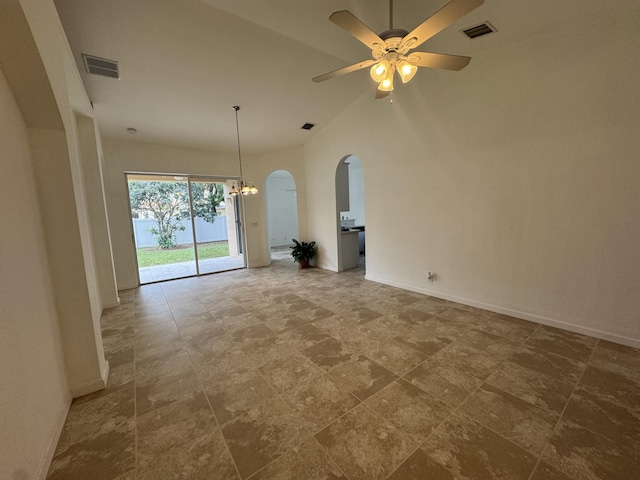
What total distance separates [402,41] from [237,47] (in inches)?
88.2

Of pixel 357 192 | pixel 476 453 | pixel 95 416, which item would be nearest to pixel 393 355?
pixel 476 453

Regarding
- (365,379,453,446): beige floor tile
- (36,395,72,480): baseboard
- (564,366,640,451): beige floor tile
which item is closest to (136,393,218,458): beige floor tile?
(36,395,72,480): baseboard

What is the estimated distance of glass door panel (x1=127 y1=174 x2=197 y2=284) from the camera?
720cm

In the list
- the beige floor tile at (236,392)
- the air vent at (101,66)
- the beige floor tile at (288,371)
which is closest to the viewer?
the beige floor tile at (236,392)

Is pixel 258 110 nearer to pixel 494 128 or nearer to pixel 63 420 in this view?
pixel 494 128

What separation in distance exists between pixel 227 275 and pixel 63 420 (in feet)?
14.2

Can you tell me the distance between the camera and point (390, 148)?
4.44 metres

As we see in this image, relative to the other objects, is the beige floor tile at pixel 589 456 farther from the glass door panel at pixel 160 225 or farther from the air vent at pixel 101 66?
the glass door panel at pixel 160 225

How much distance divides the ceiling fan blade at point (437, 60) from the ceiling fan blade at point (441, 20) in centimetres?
14

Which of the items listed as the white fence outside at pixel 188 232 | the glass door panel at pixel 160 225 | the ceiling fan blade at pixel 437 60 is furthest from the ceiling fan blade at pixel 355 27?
the white fence outside at pixel 188 232

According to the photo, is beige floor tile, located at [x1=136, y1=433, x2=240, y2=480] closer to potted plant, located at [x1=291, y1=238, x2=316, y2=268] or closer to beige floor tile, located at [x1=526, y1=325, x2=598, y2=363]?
beige floor tile, located at [x1=526, y1=325, x2=598, y2=363]

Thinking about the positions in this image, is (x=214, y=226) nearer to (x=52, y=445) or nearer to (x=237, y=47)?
(x=237, y=47)

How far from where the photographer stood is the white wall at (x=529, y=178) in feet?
8.09

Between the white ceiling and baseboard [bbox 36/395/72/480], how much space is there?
3486mm
